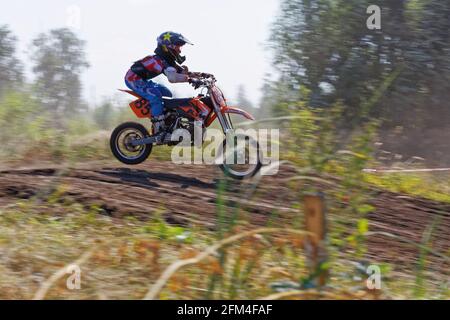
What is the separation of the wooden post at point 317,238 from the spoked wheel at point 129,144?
639 cm

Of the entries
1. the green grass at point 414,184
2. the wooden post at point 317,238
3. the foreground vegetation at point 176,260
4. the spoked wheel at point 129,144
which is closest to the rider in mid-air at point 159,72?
the spoked wheel at point 129,144

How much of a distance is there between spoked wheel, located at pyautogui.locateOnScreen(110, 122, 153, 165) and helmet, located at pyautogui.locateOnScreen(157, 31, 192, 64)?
1.16 m

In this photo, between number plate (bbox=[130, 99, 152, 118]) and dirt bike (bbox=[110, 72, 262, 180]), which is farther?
number plate (bbox=[130, 99, 152, 118])

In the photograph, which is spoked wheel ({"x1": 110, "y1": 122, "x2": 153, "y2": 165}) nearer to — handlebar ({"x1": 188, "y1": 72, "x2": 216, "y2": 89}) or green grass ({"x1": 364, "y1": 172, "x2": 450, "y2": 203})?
handlebar ({"x1": 188, "y1": 72, "x2": 216, "y2": 89})

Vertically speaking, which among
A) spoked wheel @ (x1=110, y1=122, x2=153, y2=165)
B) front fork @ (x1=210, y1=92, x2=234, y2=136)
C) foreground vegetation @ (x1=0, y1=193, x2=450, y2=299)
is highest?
front fork @ (x1=210, y1=92, x2=234, y2=136)

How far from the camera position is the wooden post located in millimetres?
3854

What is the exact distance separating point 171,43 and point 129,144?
5.40ft

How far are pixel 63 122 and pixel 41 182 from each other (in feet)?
26.2

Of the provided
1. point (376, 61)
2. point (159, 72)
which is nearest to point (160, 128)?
point (159, 72)

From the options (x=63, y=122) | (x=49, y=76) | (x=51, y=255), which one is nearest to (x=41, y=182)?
(x=51, y=255)

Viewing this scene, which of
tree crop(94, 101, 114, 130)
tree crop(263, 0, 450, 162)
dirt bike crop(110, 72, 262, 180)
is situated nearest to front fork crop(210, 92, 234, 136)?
dirt bike crop(110, 72, 262, 180)

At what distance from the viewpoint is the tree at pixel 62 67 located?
22719mm

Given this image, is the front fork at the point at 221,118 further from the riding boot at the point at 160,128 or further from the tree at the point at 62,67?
the tree at the point at 62,67

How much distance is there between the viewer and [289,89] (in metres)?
15.4
